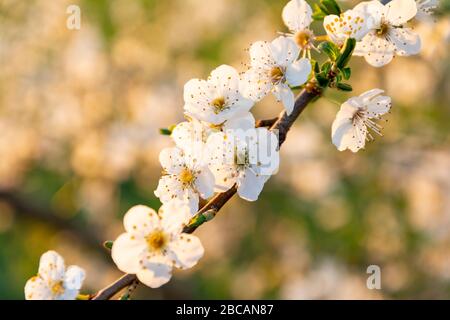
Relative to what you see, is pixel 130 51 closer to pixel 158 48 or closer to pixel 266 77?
pixel 158 48

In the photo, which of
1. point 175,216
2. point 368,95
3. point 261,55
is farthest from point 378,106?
point 175,216

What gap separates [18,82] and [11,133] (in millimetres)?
332

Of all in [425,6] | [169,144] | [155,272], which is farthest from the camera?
[169,144]

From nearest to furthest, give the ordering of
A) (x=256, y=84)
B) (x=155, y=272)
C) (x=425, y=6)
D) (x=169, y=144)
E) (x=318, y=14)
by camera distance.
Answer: (x=155, y=272) < (x=256, y=84) < (x=318, y=14) < (x=425, y=6) < (x=169, y=144)

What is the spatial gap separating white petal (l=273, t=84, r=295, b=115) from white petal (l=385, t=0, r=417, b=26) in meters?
0.26

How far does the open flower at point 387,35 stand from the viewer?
120 centimetres

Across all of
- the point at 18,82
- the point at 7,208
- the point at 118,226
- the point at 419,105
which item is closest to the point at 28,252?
the point at 7,208

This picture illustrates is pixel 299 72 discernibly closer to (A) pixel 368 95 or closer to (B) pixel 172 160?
(A) pixel 368 95

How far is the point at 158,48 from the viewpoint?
160 inches

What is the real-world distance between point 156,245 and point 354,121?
485 mm

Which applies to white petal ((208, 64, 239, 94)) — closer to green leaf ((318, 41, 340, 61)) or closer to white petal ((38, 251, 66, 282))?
green leaf ((318, 41, 340, 61))

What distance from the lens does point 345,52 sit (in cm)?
113

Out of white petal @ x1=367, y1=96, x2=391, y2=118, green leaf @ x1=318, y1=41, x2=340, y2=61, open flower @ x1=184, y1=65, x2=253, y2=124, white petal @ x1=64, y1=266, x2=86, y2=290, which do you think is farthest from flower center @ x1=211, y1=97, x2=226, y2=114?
white petal @ x1=64, y1=266, x2=86, y2=290
